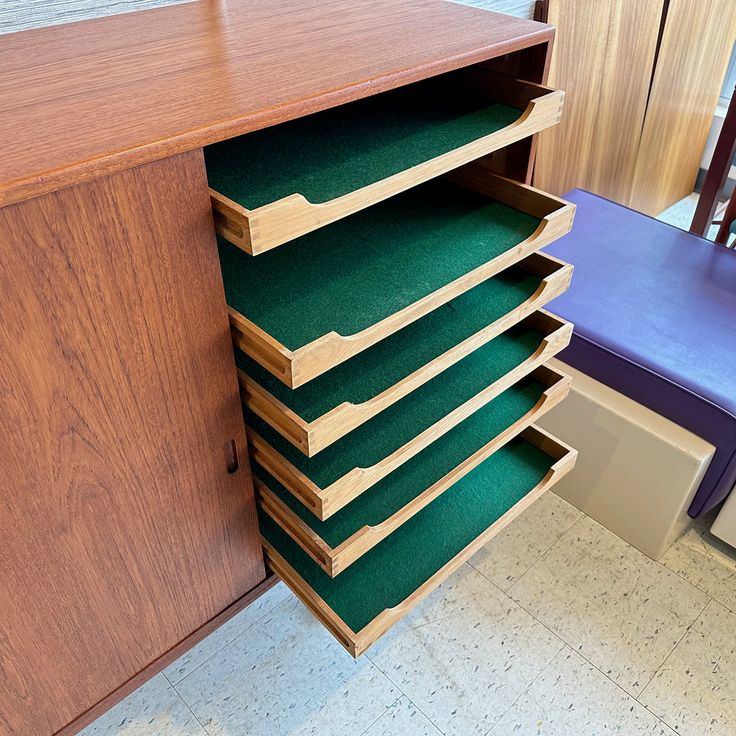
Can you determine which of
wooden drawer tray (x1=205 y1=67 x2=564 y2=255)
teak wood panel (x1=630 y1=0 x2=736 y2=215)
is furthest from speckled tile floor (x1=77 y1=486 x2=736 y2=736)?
teak wood panel (x1=630 y1=0 x2=736 y2=215)

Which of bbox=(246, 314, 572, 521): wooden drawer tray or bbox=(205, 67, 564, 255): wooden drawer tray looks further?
bbox=(246, 314, 572, 521): wooden drawer tray

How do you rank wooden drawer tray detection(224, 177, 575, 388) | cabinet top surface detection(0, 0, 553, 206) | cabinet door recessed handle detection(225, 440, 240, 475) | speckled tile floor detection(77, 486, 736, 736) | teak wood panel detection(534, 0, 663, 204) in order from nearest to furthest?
cabinet top surface detection(0, 0, 553, 206) < wooden drawer tray detection(224, 177, 575, 388) < cabinet door recessed handle detection(225, 440, 240, 475) < speckled tile floor detection(77, 486, 736, 736) < teak wood panel detection(534, 0, 663, 204)

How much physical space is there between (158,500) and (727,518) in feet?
3.38

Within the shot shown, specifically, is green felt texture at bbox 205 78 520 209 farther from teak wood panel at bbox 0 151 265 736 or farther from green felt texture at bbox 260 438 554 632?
green felt texture at bbox 260 438 554 632

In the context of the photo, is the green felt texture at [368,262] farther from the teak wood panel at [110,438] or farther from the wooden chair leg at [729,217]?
the wooden chair leg at [729,217]

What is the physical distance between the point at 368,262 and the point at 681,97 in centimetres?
142

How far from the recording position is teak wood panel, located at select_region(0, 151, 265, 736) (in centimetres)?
52

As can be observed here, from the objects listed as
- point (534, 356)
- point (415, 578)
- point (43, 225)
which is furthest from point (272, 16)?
point (415, 578)

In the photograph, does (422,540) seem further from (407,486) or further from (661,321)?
(661,321)

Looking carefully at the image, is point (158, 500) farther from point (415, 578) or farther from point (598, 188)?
point (598, 188)

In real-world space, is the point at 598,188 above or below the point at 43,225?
below

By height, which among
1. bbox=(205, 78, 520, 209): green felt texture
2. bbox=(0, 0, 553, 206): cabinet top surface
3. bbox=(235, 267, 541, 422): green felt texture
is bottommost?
bbox=(235, 267, 541, 422): green felt texture

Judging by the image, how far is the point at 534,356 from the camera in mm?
936

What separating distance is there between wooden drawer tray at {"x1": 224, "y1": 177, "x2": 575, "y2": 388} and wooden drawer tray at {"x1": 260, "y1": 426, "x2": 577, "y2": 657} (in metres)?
0.33
